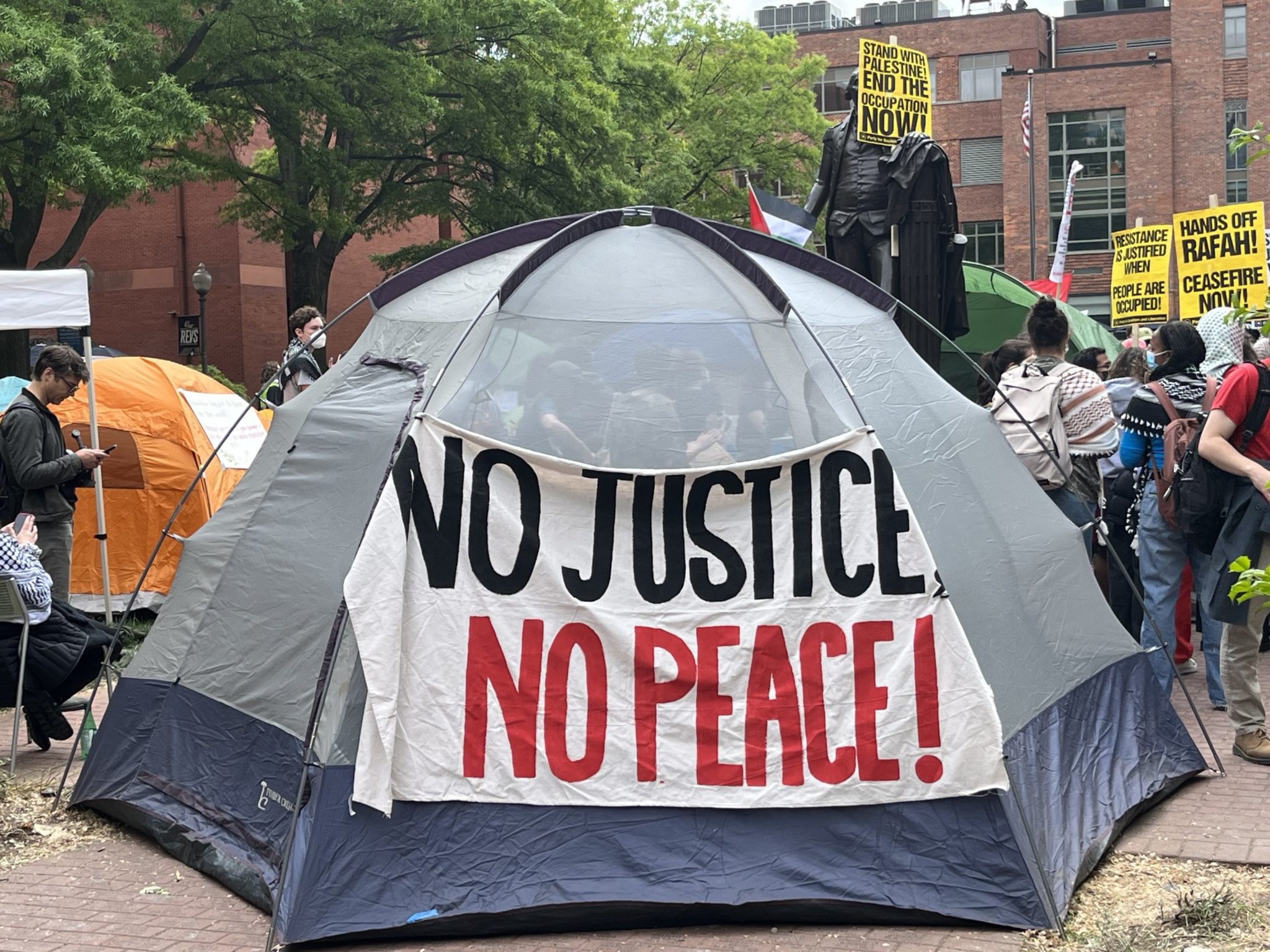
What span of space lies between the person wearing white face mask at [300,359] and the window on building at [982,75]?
53.8 metres

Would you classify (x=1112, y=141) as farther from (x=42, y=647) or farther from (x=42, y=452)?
(x=42, y=647)

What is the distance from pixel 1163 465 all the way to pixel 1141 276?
1070 centimetres

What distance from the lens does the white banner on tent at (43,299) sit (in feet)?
23.4

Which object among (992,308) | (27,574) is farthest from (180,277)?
(27,574)

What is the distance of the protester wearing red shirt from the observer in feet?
20.4

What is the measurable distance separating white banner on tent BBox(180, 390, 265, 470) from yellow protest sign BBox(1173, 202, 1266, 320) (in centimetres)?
825

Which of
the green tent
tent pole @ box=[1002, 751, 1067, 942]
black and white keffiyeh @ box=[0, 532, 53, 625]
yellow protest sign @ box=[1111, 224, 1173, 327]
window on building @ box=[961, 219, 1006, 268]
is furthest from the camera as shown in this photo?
window on building @ box=[961, 219, 1006, 268]

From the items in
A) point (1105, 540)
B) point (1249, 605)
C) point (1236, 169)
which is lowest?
point (1249, 605)

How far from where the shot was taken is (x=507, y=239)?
232 inches

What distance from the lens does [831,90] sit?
2413 inches

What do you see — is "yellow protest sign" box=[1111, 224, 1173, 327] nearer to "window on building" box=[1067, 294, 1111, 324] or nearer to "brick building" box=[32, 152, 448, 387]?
"brick building" box=[32, 152, 448, 387]

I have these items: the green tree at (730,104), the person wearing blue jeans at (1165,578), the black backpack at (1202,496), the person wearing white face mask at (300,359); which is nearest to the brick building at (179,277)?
the green tree at (730,104)

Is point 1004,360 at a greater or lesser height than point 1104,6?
lesser

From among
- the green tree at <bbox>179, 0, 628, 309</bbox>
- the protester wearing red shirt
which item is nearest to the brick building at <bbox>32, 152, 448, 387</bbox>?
the green tree at <bbox>179, 0, 628, 309</bbox>
